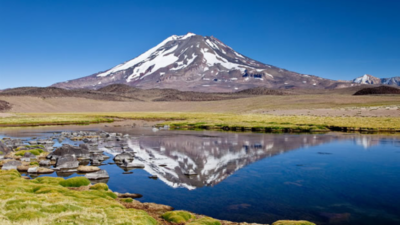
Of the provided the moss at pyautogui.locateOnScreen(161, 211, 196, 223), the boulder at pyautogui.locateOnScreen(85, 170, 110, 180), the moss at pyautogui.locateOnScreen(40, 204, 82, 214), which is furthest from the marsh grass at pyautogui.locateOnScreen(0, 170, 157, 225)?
the boulder at pyautogui.locateOnScreen(85, 170, 110, 180)

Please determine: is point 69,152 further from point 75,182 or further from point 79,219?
point 79,219

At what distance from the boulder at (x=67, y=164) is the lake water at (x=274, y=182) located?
197cm

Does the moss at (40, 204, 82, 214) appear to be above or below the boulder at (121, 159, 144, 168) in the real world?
above

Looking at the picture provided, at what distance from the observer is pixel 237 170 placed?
1955 cm

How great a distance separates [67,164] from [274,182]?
39.5 ft

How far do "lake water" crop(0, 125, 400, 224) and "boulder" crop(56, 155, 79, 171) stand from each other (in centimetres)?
197

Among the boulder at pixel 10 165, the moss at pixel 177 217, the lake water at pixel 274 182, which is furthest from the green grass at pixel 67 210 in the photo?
the boulder at pixel 10 165

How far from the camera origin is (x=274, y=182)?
55.0 feet

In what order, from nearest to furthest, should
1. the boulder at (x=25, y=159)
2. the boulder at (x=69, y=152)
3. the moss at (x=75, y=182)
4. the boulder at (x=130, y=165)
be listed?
the moss at (x=75, y=182) < the boulder at (x=130, y=165) < the boulder at (x=25, y=159) < the boulder at (x=69, y=152)

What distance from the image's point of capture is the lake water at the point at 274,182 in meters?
12.3

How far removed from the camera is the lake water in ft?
40.5

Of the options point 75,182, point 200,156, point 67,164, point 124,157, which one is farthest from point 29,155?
point 200,156

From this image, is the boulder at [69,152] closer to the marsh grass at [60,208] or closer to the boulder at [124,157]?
the boulder at [124,157]

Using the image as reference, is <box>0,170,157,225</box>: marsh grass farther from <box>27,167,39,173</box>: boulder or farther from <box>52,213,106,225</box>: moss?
<box>27,167,39,173</box>: boulder
